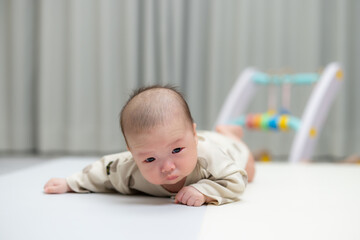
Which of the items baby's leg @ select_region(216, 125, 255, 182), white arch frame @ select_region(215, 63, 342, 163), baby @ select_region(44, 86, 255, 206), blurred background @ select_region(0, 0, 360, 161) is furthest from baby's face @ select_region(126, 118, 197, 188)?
blurred background @ select_region(0, 0, 360, 161)

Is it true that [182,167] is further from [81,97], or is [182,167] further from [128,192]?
[81,97]

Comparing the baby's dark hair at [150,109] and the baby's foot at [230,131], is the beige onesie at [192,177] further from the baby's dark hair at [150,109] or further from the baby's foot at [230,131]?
the baby's foot at [230,131]

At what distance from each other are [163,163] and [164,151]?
0.07 feet

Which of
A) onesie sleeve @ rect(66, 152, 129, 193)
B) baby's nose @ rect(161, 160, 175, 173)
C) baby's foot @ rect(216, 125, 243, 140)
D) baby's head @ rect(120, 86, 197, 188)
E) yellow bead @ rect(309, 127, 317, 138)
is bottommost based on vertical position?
yellow bead @ rect(309, 127, 317, 138)

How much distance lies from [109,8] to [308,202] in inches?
69.6

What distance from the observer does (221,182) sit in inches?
32.5

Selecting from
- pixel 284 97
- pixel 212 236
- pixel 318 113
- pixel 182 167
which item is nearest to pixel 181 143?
pixel 182 167

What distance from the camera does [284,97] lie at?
6.73 ft

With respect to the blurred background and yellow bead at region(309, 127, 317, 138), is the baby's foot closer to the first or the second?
yellow bead at region(309, 127, 317, 138)

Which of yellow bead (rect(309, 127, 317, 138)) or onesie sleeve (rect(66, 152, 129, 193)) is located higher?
onesie sleeve (rect(66, 152, 129, 193))

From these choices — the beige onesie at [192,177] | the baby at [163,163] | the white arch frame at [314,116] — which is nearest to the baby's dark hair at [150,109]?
the baby at [163,163]

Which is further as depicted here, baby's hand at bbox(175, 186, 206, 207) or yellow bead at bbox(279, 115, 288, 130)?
yellow bead at bbox(279, 115, 288, 130)

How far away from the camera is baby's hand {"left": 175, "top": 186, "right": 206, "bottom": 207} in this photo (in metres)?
0.79

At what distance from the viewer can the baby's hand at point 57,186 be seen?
902 millimetres
